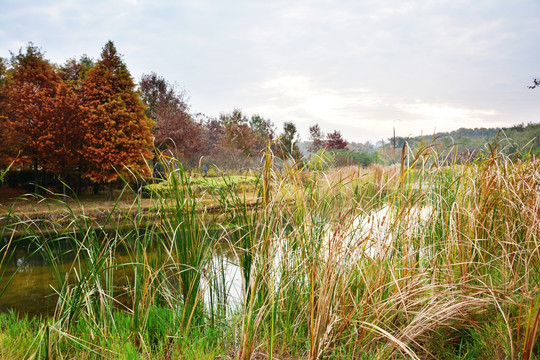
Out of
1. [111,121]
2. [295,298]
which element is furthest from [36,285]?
[111,121]

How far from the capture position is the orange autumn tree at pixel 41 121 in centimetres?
952

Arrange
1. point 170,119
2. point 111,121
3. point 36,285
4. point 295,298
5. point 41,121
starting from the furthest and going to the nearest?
point 170,119 < point 111,121 < point 41,121 < point 36,285 < point 295,298

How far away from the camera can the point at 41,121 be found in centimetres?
963

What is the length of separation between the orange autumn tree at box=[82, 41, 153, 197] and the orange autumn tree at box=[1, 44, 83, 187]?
1.54 ft

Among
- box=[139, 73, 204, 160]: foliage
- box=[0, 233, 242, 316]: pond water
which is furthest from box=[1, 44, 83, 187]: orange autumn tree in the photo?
box=[0, 233, 242, 316]: pond water

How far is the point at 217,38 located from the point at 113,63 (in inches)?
268

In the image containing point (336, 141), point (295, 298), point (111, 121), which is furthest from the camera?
point (336, 141)

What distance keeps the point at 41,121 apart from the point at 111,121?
6.49 ft

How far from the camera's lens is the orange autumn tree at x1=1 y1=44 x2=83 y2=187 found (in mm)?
9516

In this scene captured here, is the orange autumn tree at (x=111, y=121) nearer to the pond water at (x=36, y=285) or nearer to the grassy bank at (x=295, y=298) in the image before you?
the pond water at (x=36, y=285)

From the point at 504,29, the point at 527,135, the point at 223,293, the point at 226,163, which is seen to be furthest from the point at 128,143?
the point at 527,135

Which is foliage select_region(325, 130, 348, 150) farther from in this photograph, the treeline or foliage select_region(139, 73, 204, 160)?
the treeline

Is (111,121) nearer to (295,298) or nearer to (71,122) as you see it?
(71,122)

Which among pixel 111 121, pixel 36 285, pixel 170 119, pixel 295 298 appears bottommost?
pixel 36 285
